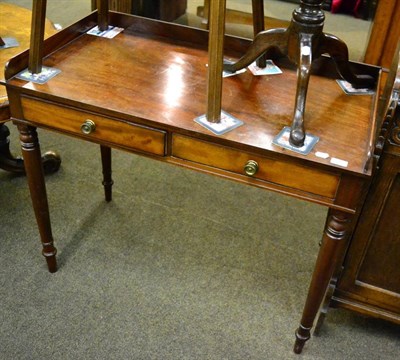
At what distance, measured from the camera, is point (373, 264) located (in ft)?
4.99

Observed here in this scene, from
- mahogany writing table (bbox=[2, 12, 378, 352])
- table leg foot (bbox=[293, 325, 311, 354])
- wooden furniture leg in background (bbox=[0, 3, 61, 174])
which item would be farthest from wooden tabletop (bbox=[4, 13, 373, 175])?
table leg foot (bbox=[293, 325, 311, 354])

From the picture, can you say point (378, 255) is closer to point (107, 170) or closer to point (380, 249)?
point (380, 249)

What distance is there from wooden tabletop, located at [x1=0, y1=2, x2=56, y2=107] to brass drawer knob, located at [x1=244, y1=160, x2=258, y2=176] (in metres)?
0.96

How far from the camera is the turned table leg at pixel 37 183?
1470mm

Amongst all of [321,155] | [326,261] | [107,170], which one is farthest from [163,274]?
[321,155]

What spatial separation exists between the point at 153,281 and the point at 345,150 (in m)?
0.91

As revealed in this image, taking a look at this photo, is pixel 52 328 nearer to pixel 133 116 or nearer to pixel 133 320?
pixel 133 320

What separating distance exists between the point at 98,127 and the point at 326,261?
70 cm

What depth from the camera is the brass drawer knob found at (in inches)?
48.9

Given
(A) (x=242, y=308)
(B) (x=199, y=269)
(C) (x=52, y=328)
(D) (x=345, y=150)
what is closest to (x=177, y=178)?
(B) (x=199, y=269)

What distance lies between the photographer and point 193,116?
1300 mm

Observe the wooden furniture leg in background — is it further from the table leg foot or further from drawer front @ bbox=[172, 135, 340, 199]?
the table leg foot

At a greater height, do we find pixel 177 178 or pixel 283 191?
pixel 283 191

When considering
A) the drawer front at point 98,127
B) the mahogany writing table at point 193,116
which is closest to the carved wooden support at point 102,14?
the mahogany writing table at point 193,116
